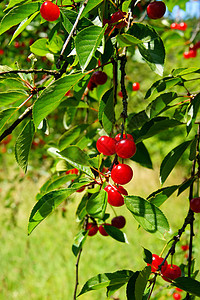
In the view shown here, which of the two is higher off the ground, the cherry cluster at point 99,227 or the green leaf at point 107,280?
the green leaf at point 107,280

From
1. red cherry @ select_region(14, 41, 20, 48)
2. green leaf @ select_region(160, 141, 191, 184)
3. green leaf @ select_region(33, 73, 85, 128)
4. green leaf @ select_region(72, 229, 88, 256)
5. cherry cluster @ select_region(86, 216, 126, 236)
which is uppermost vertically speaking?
green leaf @ select_region(33, 73, 85, 128)

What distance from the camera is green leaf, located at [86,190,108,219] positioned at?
25.1 inches

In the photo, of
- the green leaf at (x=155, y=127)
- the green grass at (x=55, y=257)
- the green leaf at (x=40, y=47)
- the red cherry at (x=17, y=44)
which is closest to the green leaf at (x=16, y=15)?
the green leaf at (x=40, y=47)

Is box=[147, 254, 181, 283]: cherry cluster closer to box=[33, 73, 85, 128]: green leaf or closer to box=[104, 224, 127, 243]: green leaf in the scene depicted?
box=[104, 224, 127, 243]: green leaf

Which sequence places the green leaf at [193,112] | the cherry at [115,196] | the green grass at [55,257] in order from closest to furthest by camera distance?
the cherry at [115,196] < the green leaf at [193,112] < the green grass at [55,257]

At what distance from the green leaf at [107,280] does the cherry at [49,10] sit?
1.95 ft

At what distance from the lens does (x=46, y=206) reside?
650 mm

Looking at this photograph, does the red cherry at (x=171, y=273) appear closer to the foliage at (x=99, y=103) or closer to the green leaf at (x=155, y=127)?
the foliage at (x=99, y=103)

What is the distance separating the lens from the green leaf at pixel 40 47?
0.85 metres

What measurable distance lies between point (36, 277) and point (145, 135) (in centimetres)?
323

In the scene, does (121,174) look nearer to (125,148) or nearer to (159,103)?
(125,148)

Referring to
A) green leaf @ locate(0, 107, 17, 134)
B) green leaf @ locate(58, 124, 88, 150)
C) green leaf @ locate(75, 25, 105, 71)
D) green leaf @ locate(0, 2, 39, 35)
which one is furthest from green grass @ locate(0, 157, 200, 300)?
green leaf @ locate(75, 25, 105, 71)

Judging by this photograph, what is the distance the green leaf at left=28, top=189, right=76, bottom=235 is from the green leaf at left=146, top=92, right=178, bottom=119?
281mm

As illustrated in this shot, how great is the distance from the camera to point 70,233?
4531 mm
